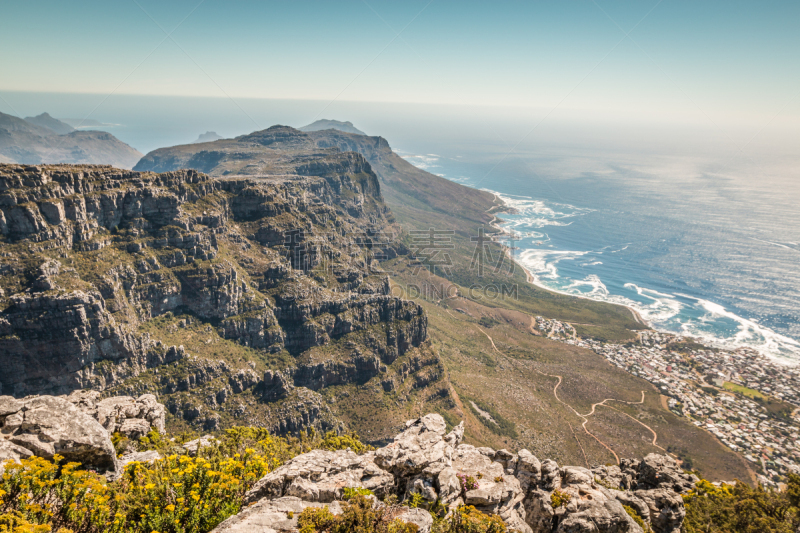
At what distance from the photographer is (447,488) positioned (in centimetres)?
2497

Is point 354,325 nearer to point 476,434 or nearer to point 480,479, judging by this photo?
point 476,434

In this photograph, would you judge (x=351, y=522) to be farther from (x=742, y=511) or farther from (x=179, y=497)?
(x=742, y=511)

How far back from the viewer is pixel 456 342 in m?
144

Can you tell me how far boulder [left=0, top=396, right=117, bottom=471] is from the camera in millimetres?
21736

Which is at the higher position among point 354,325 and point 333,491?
point 333,491

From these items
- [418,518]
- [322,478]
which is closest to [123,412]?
[322,478]

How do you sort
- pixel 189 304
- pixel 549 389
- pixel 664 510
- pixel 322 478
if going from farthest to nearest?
pixel 549 389 < pixel 189 304 < pixel 664 510 < pixel 322 478

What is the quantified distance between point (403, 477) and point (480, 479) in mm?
6164

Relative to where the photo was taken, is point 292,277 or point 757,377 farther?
point 757,377

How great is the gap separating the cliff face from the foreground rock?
A: 65.3 metres

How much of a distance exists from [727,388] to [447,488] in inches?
6028

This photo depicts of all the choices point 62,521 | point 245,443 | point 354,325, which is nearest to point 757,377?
point 354,325

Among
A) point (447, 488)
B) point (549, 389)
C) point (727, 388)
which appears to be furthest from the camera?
point (727, 388)

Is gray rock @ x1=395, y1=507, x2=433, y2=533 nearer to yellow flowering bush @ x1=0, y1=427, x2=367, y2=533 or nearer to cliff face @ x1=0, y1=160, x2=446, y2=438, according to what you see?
yellow flowering bush @ x1=0, y1=427, x2=367, y2=533
